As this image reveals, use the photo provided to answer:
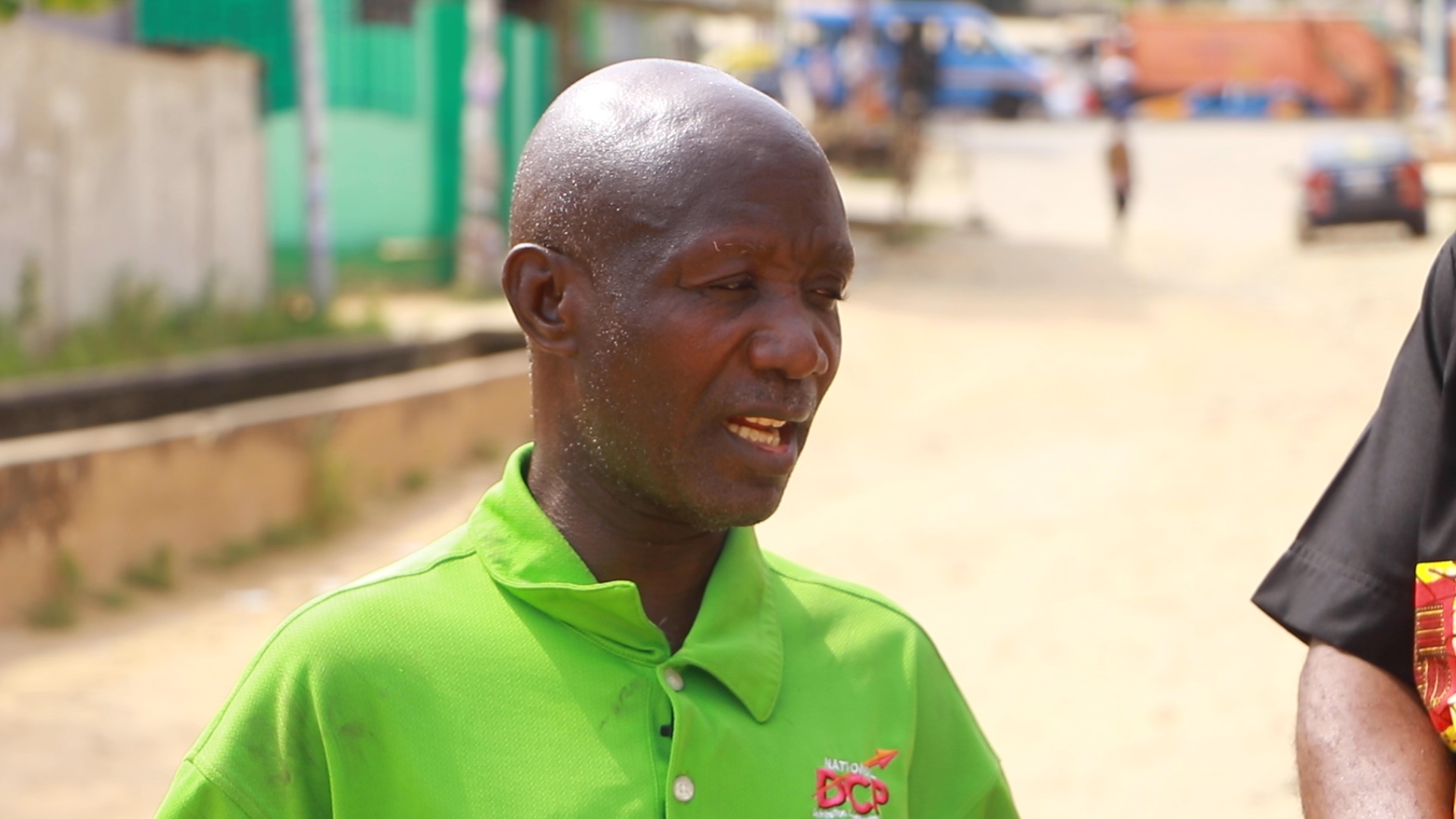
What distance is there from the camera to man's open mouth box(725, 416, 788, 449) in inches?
65.7

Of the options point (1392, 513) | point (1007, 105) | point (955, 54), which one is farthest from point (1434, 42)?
point (1392, 513)

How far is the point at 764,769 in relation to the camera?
165 cm

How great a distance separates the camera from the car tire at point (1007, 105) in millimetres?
34250

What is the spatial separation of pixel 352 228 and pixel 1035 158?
1535cm

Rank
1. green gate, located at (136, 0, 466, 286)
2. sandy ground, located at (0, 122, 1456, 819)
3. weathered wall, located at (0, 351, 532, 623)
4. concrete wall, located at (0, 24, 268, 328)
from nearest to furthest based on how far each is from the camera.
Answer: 1. sandy ground, located at (0, 122, 1456, 819)
2. weathered wall, located at (0, 351, 532, 623)
3. concrete wall, located at (0, 24, 268, 328)
4. green gate, located at (136, 0, 466, 286)

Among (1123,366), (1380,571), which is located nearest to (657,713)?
(1380,571)

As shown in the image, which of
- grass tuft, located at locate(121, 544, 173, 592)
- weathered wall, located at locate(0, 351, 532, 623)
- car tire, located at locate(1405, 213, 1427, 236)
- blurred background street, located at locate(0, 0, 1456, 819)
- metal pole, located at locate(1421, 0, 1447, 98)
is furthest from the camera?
metal pole, located at locate(1421, 0, 1447, 98)

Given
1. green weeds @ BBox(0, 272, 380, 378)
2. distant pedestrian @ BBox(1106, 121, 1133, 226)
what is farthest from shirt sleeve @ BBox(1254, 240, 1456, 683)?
distant pedestrian @ BBox(1106, 121, 1133, 226)

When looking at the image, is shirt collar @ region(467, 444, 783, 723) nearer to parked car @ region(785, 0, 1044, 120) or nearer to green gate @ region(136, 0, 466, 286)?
green gate @ region(136, 0, 466, 286)

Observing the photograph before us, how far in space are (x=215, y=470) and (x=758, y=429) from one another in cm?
602

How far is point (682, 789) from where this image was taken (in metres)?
1.59

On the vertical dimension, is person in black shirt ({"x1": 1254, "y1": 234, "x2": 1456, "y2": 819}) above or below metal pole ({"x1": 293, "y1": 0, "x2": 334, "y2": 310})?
above

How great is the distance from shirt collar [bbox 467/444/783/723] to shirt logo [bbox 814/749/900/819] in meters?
0.08

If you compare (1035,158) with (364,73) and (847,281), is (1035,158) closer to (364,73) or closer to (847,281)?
(364,73)
